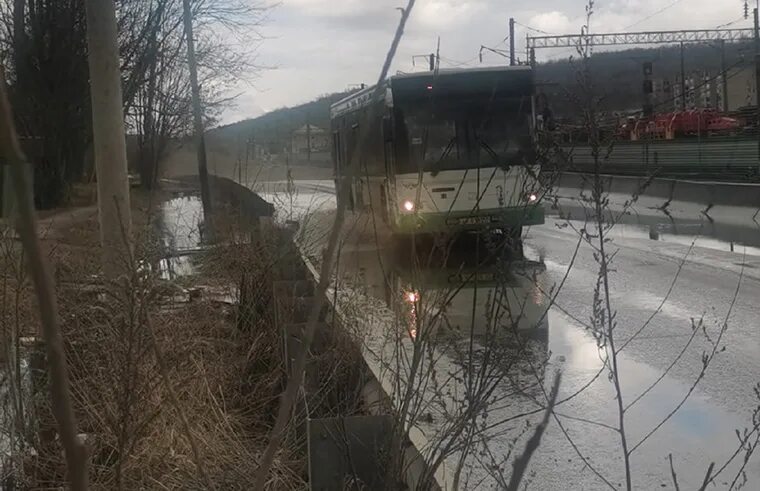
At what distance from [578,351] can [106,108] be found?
503 centimetres

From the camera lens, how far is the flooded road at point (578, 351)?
3.96 m

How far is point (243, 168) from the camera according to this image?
37.4 feet

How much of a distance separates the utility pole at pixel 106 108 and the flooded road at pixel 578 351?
186 centimetres

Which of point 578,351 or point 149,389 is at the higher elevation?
point 149,389

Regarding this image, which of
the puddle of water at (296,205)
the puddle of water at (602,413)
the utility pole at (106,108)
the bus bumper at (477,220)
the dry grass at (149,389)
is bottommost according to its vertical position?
the puddle of water at (602,413)

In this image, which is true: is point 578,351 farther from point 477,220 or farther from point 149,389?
point 477,220

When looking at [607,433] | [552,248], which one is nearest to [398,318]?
[607,433]

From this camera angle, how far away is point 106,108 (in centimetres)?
813

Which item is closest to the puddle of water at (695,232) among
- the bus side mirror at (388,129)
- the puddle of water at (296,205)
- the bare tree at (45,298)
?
the bus side mirror at (388,129)

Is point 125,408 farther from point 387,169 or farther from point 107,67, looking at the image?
point 387,169

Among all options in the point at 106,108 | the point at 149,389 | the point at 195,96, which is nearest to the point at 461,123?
the point at 106,108

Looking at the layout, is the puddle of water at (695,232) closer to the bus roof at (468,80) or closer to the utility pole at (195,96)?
the bus roof at (468,80)

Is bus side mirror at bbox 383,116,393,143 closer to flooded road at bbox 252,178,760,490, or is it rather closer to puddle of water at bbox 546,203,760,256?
puddle of water at bbox 546,203,760,256

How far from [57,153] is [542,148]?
1102 inches
